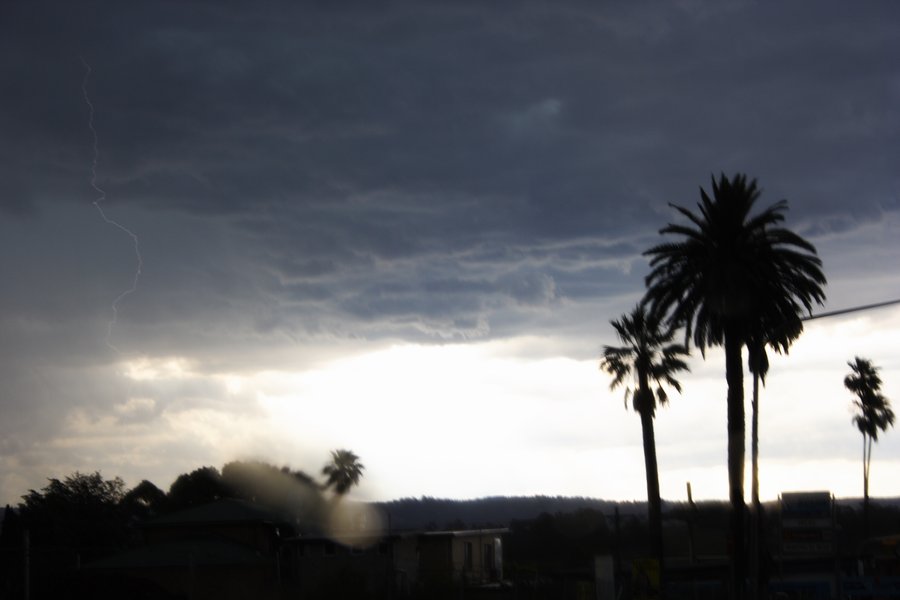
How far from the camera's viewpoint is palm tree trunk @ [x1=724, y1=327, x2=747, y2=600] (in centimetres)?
4478

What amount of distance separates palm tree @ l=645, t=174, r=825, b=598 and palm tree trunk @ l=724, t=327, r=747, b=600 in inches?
1.6

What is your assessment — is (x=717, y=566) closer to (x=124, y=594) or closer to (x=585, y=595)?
(x=585, y=595)

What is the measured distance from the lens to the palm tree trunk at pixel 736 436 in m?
44.8

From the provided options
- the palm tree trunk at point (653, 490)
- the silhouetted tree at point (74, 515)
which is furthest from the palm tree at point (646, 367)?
the silhouetted tree at point (74, 515)

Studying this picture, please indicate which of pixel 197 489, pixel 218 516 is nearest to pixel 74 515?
pixel 218 516

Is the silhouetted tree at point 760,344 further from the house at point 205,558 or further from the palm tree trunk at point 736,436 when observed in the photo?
the house at point 205,558

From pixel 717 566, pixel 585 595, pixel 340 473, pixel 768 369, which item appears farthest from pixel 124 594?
pixel 340 473

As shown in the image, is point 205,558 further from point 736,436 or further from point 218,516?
point 736,436

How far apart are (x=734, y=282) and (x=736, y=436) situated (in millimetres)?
6643

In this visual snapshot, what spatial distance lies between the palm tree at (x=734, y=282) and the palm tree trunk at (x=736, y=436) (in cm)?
4

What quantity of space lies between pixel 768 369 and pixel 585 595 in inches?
521

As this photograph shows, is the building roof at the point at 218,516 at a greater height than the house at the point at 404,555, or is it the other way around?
the building roof at the point at 218,516

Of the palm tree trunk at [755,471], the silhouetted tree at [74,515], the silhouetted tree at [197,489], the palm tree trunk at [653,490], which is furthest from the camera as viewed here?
the silhouetted tree at [197,489]

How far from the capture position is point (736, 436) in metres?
45.7
